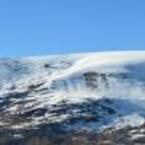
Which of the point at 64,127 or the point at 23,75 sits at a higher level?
the point at 23,75

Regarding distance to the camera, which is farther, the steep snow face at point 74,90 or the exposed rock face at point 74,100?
the steep snow face at point 74,90

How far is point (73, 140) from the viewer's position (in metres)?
135

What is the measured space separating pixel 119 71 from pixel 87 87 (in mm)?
11079

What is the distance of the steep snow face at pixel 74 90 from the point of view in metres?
154

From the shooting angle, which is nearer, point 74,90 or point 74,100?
point 74,100

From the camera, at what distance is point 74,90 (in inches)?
6654

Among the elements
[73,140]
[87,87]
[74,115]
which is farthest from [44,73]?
[73,140]

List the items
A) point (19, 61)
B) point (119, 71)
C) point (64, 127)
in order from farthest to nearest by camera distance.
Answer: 1. point (19, 61)
2. point (119, 71)
3. point (64, 127)

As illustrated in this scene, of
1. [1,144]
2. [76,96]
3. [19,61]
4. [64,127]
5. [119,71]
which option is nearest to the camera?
[1,144]

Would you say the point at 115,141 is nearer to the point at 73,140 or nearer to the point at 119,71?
the point at 73,140

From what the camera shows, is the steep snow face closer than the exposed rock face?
No

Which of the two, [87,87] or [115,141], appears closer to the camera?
[115,141]

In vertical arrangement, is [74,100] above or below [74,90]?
below

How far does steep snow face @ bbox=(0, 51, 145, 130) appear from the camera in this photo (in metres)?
154
